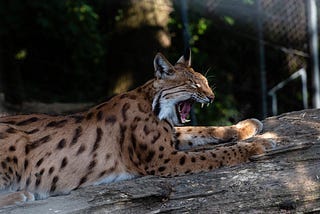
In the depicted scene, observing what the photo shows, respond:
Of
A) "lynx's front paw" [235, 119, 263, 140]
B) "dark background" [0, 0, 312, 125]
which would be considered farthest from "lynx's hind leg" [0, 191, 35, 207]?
"dark background" [0, 0, 312, 125]

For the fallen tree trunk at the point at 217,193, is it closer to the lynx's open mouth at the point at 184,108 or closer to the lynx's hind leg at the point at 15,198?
the lynx's hind leg at the point at 15,198

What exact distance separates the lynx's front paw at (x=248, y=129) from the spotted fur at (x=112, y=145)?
1.89 ft

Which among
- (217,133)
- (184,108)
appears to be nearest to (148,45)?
(217,133)

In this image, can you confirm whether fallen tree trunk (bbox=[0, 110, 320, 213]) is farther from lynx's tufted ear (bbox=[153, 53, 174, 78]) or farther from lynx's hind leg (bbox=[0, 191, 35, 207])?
lynx's tufted ear (bbox=[153, 53, 174, 78])

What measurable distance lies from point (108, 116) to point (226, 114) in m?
4.53

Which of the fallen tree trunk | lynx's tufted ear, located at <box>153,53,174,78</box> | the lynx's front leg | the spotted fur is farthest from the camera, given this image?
the lynx's front leg

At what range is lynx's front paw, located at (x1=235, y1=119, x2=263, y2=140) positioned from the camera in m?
6.00

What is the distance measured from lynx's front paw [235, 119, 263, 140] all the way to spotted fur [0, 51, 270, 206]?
576 mm

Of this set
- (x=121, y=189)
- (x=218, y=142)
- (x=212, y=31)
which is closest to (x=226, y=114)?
(x=212, y=31)

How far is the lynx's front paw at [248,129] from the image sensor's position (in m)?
6.00

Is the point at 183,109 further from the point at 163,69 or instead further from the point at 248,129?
the point at 248,129

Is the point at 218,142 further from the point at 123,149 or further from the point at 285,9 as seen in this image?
the point at 285,9

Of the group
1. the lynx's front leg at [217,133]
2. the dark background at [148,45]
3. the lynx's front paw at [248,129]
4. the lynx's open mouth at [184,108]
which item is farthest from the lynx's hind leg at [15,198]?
the dark background at [148,45]

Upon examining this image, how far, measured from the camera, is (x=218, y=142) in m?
6.02
